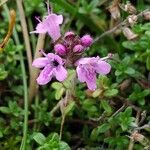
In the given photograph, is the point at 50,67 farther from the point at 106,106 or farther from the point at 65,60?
the point at 106,106

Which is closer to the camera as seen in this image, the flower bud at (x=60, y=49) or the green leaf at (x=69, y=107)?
the flower bud at (x=60, y=49)

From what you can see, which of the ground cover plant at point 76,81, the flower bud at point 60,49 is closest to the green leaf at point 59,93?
the ground cover plant at point 76,81

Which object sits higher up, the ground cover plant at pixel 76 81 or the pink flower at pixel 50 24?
the pink flower at pixel 50 24

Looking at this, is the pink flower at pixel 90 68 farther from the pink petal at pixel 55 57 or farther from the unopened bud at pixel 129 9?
the unopened bud at pixel 129 9

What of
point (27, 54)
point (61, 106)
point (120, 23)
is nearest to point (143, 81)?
point (120, 23)

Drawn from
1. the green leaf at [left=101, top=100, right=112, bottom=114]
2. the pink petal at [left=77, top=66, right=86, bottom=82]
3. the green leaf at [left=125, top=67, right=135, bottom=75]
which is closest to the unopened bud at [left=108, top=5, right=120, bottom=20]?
the green leaf at [left=125, top=67, right=135, bottom=75]

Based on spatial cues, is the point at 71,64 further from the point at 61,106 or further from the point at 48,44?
the point at 48,44

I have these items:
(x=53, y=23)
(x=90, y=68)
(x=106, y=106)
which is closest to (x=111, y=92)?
(x=106, y=106)

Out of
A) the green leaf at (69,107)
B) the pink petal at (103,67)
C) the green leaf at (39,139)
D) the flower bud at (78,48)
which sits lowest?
the green leaf at (39,139)

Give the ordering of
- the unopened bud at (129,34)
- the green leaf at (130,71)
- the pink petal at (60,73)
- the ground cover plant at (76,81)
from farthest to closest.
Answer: the unopened bud at (129,34), the green leaf at (130,71), the ground cover plant at (76,81), the pink petal at (60,73)

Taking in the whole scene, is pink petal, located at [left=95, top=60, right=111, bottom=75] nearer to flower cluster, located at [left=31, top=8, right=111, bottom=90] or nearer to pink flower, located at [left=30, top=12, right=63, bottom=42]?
flower cluster, located at [left=31, top=8, right=111, bottom=90]
